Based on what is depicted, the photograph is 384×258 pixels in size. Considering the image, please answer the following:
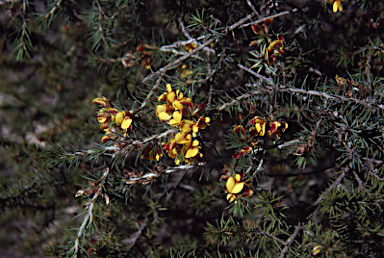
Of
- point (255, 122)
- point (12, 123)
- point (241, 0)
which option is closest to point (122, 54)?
point (241, 0)

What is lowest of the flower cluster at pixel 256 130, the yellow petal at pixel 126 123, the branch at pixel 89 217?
the branch at pixel 89 217

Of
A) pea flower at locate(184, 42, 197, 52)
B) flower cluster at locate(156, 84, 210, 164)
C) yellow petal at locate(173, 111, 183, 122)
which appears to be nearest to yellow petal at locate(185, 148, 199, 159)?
flower cluster at locate(156, 84, 210, 164)

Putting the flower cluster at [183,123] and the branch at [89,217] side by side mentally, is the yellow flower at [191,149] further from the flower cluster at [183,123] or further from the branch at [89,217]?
the branch at [89,217]

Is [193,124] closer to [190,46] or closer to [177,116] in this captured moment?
[177,116]

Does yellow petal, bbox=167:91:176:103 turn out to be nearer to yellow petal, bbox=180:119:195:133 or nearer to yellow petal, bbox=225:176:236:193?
yellow petal, bbox=180:119:195:133

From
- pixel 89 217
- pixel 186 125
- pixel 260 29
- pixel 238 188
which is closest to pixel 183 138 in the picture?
pixel 186 125

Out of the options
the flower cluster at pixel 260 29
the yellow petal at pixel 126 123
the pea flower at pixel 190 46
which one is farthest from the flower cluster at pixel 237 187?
the pea flower at pixel 190 46

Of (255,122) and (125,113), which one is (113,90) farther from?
(255,122)
